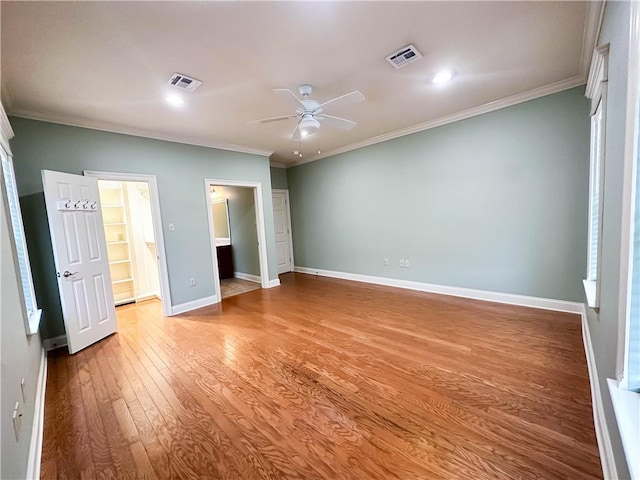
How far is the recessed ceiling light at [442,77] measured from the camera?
2.71 metres

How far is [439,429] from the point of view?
171cm

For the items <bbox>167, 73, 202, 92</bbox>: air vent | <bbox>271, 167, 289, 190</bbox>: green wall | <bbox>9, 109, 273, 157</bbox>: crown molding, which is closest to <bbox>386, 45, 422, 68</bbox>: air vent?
<bbox>167, 73, 202, 92</bbox>: air vent

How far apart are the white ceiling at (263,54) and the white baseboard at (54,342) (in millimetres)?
2587

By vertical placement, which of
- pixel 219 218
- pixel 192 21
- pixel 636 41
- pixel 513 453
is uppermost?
pixel 192 21

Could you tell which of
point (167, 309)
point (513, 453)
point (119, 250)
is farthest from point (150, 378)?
point (119, 250)

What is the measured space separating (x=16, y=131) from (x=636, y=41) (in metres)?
5.02

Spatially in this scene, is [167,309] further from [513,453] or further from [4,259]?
[513,453]

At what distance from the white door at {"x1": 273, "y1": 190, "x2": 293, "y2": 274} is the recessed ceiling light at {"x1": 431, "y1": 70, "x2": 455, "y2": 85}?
4589 mm

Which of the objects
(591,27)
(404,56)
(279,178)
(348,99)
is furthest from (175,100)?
(279,178)

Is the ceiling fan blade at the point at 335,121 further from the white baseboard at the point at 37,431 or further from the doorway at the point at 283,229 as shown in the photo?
the doorway at the point at 283,229

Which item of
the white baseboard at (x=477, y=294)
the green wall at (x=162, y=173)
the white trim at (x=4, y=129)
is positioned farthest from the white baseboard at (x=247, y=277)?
the white trim at (x=4, y=129)

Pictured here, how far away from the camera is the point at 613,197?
146 centimetres

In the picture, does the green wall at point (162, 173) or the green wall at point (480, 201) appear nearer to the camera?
the green wall at point (162, 173)

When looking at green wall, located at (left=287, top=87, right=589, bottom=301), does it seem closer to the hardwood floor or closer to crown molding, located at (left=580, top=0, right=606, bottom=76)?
the hardwood floor
